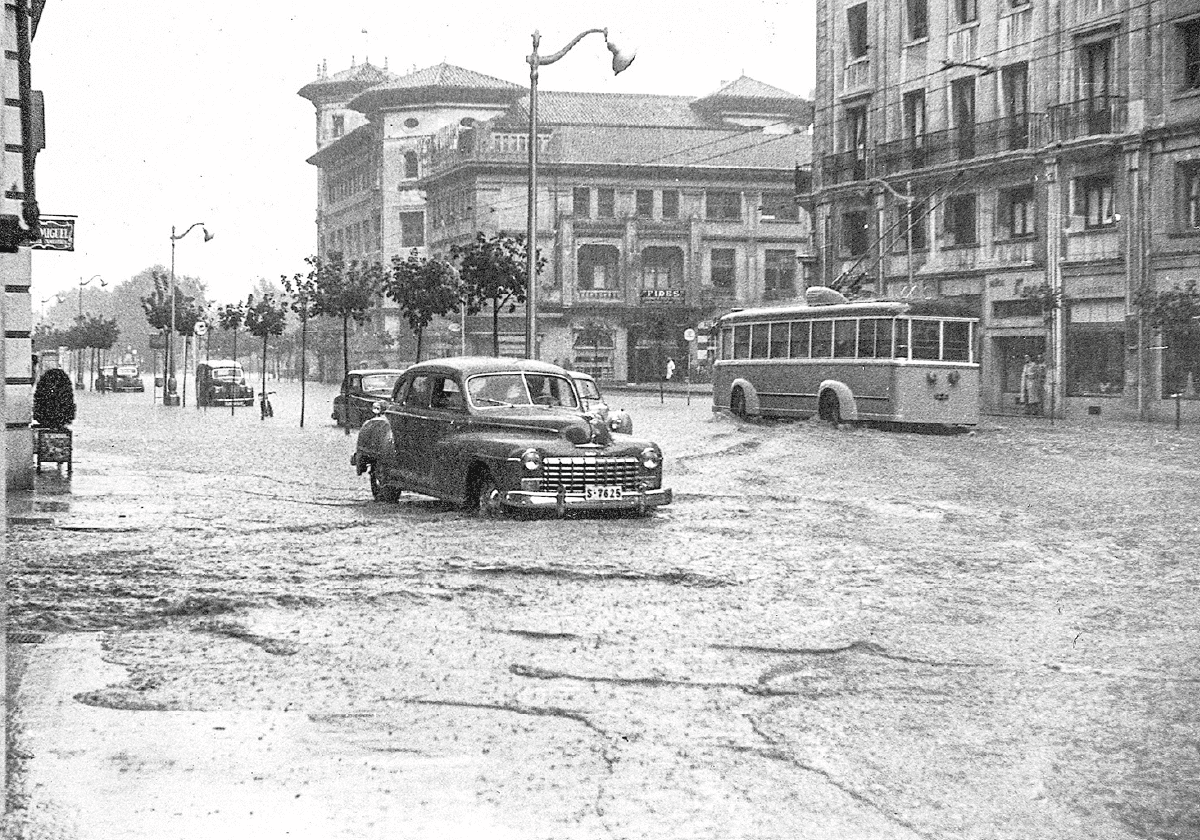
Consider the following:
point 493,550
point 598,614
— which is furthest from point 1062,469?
point 598,614

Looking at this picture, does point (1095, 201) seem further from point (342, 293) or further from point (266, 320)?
point (266, 320)

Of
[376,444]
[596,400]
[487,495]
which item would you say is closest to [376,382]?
[596,400]

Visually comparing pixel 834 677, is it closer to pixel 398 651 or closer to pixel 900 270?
pixel 398 651

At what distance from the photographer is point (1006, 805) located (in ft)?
18.2

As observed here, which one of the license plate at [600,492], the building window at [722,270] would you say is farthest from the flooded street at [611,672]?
the building window at [722,270]

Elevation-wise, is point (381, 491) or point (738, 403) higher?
point (738, 403)

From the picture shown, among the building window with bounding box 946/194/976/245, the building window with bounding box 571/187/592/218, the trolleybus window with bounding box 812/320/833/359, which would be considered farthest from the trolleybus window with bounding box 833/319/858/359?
the building window with bounding box 571/187/592/218

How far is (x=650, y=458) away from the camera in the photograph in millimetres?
15344

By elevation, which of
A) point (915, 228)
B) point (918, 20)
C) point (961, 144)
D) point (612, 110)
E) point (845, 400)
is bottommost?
point (845, 400)

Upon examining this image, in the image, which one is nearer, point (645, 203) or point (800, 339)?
point (800, 339)

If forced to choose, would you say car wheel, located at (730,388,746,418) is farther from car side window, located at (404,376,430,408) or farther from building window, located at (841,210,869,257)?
car side window, located at (404,376,430,408)

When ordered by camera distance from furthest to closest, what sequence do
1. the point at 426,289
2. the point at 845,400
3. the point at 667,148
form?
the point at 667,148 < the point at 426,289 < the point at 845,400

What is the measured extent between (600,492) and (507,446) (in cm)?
100

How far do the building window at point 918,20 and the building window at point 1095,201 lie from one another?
8360 mm
